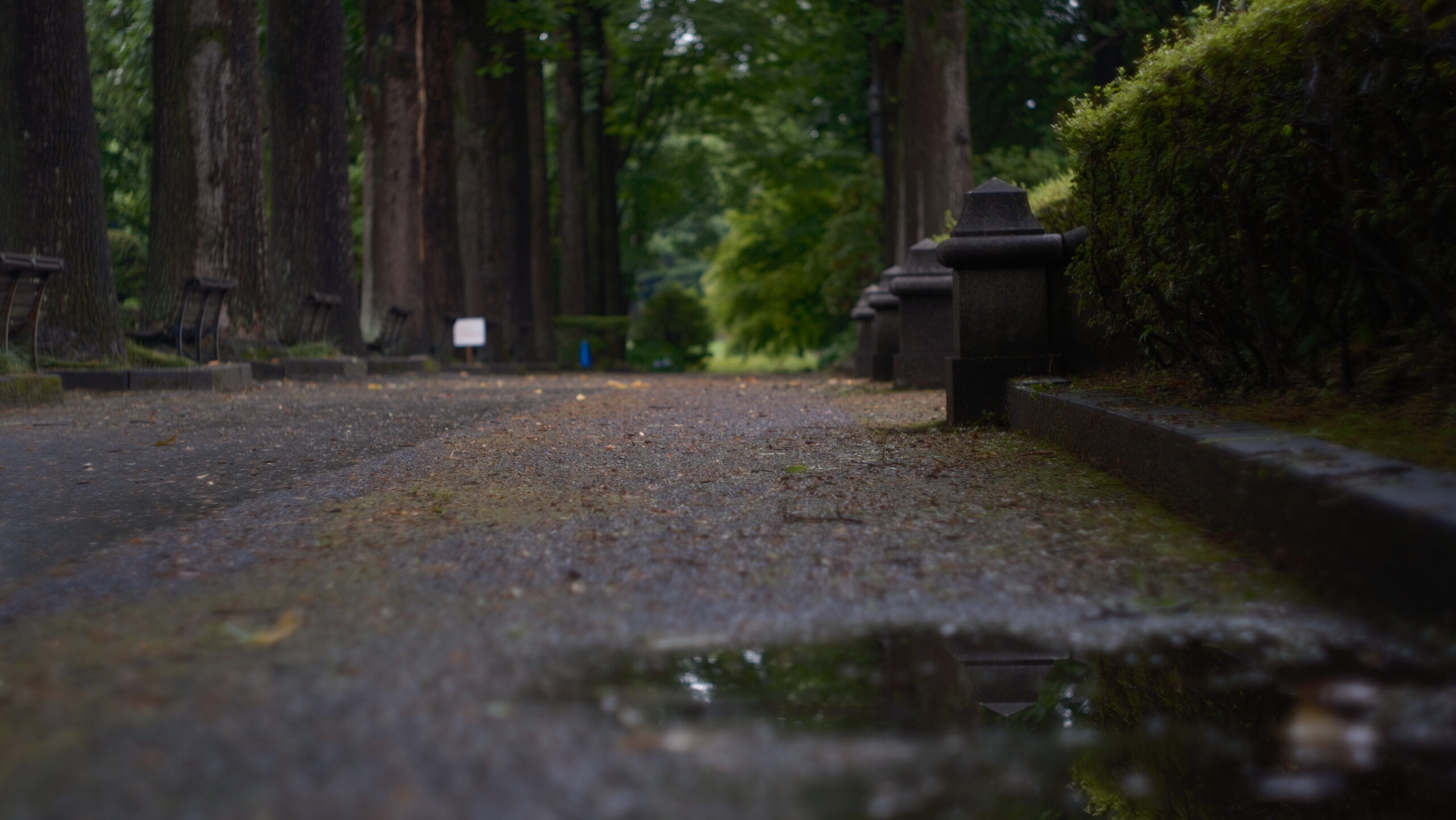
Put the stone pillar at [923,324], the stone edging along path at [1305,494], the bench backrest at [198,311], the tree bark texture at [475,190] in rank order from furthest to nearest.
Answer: the tree bark texture at [475,190] < the bench backrest at [198,311] < the stone pillar at [923,324] < the stone edging along path at [1305,494]

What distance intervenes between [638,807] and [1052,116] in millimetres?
25118

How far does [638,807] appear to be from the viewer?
73.6 inches

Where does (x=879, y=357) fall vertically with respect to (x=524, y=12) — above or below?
below

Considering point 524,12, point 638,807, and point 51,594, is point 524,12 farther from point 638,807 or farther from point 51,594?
point 638,807

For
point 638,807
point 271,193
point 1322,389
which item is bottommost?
point 638,807

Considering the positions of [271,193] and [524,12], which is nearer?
[271,193]

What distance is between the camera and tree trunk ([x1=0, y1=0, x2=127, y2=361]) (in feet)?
37.4

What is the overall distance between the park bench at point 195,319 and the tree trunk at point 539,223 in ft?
41.0

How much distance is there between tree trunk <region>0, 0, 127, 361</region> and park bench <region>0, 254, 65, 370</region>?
1.06 ft

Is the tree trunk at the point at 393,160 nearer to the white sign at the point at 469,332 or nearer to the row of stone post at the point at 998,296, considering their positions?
the white sign at the point at 469,332

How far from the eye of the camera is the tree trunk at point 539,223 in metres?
27.0

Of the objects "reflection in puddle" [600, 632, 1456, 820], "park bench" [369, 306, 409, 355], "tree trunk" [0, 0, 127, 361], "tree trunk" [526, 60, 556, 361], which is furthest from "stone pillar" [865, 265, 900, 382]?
"tree trunk" [526, 60, 556, 361]

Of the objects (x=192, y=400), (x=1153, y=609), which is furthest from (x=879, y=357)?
(x=1153, y=609)

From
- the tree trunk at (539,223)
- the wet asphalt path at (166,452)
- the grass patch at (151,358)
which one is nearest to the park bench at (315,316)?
the grass patch at (151,358)
